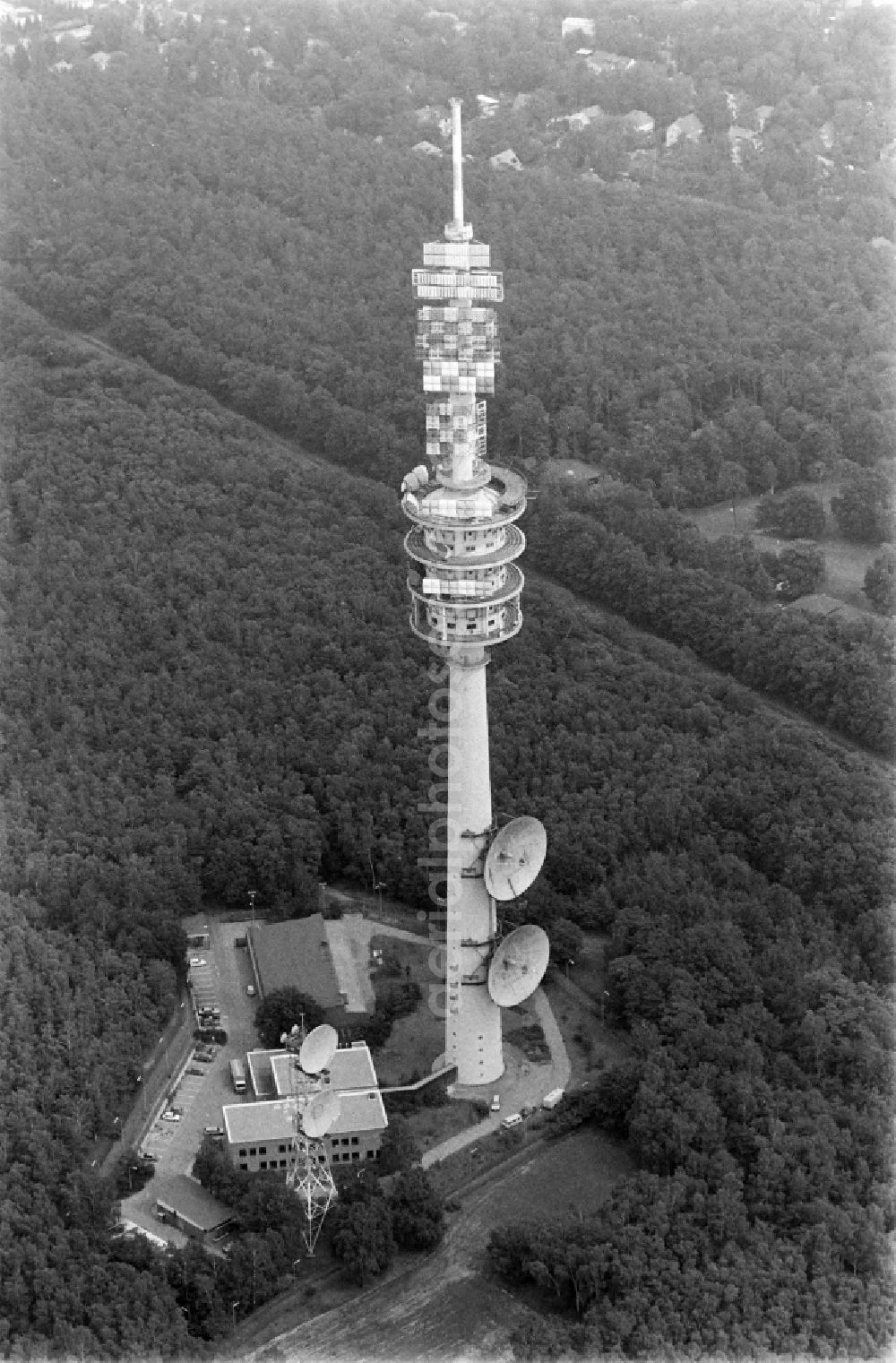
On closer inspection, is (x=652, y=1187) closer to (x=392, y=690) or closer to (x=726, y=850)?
(x=726, y=850)

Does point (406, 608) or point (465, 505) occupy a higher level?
point (465, 505)

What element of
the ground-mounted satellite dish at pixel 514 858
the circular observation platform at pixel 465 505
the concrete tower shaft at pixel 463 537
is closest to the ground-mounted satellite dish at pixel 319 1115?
the concrete tower shaft at pixel 463 537

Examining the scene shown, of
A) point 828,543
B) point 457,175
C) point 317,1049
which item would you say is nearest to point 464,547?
point 457,175

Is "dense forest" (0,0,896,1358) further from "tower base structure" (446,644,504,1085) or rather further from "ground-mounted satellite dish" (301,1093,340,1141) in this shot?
"ground-mounted satellite dish" (301,1093,340,1141)

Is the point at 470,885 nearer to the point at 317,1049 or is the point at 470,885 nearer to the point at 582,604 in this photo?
the point at 317,1049

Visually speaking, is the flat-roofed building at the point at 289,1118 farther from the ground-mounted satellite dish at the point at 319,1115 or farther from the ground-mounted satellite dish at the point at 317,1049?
the ground-mounted satellite dish at the point at 319,1115

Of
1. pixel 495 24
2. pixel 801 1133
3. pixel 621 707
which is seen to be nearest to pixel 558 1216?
pixel 801 1133

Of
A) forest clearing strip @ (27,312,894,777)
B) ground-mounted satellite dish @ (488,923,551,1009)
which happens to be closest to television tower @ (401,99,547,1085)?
ground-mounted satellite dish @ (488,923,551,1009)
